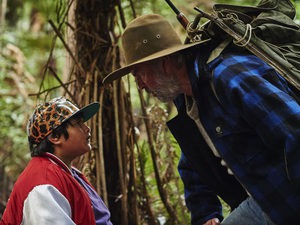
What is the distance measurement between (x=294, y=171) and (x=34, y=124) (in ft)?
5.20

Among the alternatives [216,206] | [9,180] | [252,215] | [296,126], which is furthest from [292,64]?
[9,180]

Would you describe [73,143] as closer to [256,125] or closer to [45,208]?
[45,208]

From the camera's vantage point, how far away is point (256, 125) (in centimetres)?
223

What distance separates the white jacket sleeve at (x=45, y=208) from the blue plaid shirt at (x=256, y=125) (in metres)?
0.82

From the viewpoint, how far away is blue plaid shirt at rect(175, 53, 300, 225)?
7.12 ft

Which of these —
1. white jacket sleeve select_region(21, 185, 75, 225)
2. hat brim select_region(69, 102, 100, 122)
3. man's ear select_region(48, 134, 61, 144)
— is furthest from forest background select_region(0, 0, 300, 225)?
white jacket sleeve select_region(21, 185, 75, 225)

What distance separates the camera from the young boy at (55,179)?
2.67 metres

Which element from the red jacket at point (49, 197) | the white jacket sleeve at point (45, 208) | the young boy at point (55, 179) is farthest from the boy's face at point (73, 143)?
the white jacket sleeve at point (45, 208)

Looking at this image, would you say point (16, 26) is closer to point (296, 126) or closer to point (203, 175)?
point (203, 175)

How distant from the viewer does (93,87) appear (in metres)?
4.36

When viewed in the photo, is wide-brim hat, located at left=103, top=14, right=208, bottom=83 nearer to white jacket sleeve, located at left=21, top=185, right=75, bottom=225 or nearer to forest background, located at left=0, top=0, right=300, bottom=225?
white jacket sleeve, located at left=21, top=185, right=75, bottom=225

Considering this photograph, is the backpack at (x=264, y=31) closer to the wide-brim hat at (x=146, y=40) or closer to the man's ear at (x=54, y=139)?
the wide-brim hat at (x=146, y=40)

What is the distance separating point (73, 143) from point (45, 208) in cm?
58

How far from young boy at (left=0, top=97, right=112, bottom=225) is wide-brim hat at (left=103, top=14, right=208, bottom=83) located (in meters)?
0.49
